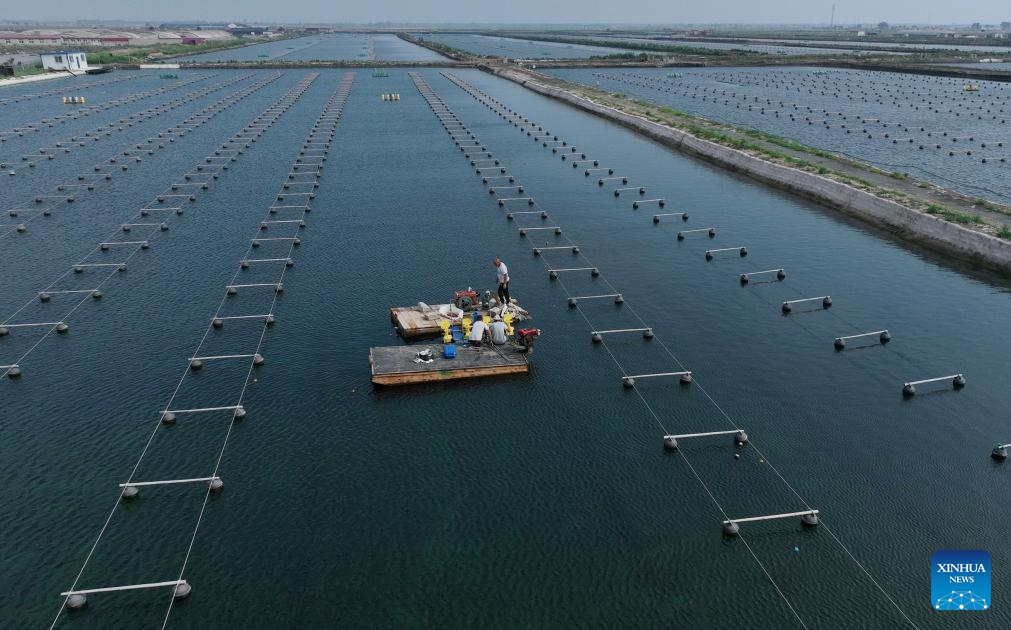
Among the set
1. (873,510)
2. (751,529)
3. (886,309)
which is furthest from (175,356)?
(886,309)

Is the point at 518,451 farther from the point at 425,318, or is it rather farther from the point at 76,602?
the point at 76,602

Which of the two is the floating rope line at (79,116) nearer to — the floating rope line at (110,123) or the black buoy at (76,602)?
the floating rope line at (110,123)

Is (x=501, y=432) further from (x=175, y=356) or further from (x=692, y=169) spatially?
(x=692, y=169)

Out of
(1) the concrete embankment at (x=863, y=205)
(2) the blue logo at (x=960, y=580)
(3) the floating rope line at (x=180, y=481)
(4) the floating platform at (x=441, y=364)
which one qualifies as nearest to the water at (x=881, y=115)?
(1) the concrete embankment at (x=863, y=205)

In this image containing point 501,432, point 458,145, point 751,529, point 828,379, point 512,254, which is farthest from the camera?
point 458,145

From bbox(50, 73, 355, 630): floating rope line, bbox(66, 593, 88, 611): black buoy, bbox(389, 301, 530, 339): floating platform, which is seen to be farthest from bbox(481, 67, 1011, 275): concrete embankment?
bbox(66, 593, 88, 611): black buoy

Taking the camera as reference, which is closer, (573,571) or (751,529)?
(573,571)
